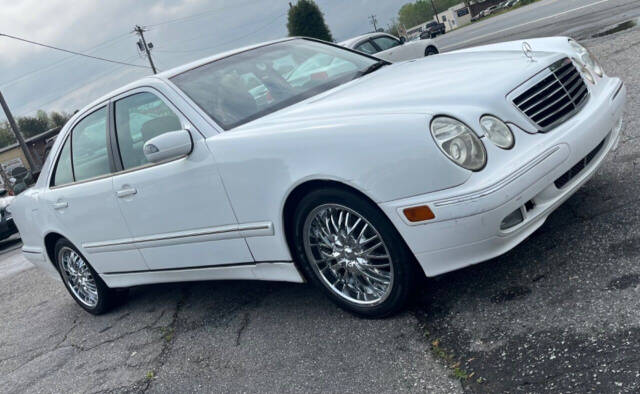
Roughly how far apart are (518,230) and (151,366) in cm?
235

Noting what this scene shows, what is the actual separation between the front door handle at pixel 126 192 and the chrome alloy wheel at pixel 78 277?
1.18 m

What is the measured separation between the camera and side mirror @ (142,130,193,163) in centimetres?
374

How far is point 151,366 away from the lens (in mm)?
4051

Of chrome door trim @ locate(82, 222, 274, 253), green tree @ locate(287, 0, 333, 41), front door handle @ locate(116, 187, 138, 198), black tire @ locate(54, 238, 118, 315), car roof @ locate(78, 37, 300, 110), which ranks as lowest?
black tire @ locate(54, 238, 118, 315)

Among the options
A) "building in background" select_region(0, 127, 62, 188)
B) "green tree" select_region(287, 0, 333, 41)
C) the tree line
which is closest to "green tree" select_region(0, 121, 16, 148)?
the tree line

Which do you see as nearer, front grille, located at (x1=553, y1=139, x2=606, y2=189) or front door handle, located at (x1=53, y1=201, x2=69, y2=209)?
front grille, located at (x1=553, y1=139, x2=606, y2=189)

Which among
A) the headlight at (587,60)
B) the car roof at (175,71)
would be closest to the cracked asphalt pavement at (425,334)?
the headlight at (587,60)

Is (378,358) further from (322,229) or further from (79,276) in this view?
(79,276)

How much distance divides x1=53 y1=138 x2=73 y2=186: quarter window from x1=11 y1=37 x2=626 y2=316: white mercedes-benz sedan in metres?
0.11

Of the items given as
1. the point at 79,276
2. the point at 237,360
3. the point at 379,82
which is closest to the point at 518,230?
the point at 379,82

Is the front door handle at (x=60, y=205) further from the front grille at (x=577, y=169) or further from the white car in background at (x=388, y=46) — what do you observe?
the white car in background at (x=388, y=46)

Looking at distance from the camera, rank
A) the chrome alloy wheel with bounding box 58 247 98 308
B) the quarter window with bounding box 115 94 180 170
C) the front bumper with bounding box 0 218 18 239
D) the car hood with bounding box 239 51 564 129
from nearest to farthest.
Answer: the car hood with bounding box 239 51 564 129 < the quarter window with bounding box 115 94 180 170 < the chrome alloy wheel with bounding box 58 247 98 308 < the front bumper with bounding box 0 218 18 239

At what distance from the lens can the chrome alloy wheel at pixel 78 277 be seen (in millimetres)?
5453

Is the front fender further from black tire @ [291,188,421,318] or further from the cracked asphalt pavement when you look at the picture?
the cracked asphalt pavement
